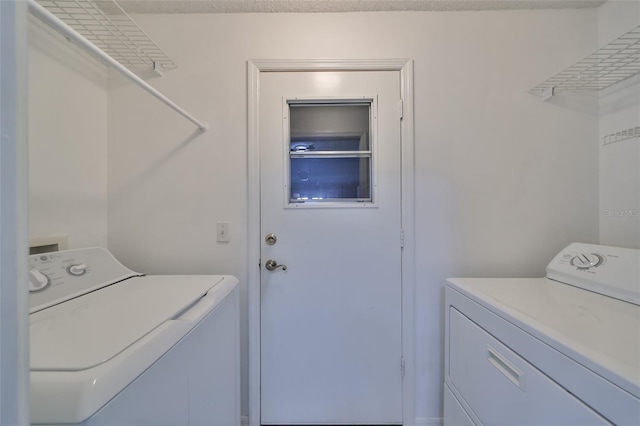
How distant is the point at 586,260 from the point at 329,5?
1.81 metres

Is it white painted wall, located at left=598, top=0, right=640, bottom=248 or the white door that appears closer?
white painted wall, located at left=598, top=0, right=640, bottom=248

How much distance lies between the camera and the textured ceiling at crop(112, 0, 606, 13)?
4.20ft

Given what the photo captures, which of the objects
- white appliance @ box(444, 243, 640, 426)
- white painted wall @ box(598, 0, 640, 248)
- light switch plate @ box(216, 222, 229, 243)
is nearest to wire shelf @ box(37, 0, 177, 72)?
light switch plate @ box(216, 222, 229, 243)

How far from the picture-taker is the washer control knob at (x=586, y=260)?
101 cm

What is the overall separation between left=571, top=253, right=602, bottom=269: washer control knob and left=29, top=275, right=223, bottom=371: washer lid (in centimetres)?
166

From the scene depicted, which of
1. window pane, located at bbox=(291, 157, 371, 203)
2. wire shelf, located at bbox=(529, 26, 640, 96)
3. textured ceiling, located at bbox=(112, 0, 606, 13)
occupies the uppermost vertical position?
textured ceiling, located at bbox=(112, 0, 606, 13)

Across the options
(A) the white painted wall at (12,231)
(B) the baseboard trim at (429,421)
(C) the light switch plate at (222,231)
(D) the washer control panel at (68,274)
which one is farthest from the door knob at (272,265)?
(B) the baseboard trim at (429,421)

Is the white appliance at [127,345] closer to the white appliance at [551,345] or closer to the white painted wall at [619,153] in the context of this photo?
the white appliance at [551,345]

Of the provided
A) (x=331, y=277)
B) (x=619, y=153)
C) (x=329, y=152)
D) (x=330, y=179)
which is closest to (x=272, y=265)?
(x=331, y=277)

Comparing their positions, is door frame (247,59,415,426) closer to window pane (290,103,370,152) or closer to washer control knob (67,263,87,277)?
window pane (290,103,370,152)

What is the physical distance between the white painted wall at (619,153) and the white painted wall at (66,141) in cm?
282

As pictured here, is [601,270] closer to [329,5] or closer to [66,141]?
[329,5]

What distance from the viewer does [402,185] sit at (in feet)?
4.40

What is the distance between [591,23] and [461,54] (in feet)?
2.47
